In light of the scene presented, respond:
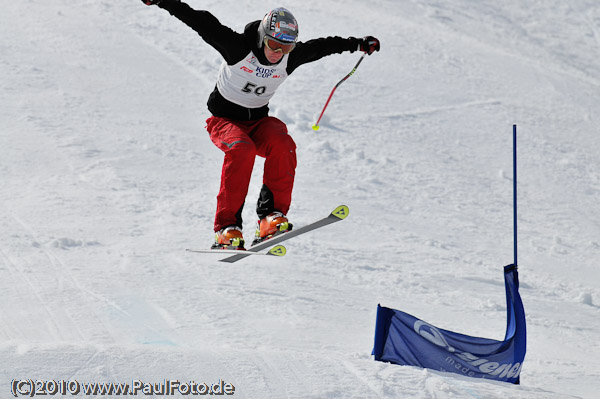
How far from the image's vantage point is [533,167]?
15320mm

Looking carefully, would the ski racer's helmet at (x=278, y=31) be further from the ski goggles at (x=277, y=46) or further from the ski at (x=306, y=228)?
the ski at (x=306, y=228)

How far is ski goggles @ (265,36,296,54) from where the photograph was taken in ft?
19.7

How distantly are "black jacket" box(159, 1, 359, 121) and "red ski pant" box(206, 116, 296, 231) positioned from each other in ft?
0.31

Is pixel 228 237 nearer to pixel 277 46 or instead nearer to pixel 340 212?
pixel 340 212

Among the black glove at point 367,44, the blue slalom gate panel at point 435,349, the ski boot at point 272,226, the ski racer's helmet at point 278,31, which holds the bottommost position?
the blue slalom gate panel at point 435,349

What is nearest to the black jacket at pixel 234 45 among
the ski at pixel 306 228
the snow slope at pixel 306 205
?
the ski at pixel 306 228

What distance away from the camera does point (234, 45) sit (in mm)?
6066

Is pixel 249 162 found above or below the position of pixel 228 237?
above

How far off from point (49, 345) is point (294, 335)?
3.73m

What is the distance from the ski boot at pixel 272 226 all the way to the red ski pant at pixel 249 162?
10 cm

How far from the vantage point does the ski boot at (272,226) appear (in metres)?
6.36

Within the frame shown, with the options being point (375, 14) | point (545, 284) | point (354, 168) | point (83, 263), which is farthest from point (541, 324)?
point (375, 14)

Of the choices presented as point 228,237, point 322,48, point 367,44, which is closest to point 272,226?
point 228,237

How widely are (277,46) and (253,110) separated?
73 centimetres
